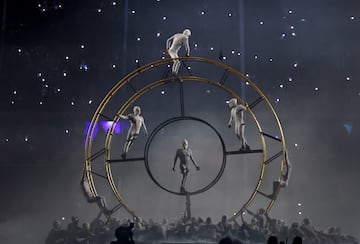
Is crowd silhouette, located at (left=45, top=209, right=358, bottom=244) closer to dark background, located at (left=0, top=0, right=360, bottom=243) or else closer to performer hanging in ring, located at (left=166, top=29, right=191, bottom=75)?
performer hanging in ring, located at (left=166, top=29, right=191, bottom=75)

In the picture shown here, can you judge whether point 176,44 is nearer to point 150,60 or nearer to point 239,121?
point 239,121

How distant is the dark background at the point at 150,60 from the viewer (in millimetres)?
10000

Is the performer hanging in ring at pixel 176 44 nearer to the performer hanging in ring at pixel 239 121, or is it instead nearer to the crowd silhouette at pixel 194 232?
the performer hanging in ring at pixel 239 121

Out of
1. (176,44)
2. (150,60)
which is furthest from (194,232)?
(150,60)

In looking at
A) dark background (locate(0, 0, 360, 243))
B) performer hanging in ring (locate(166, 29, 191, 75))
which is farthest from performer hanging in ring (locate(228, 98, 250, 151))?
dark background (locate(0, 0, 360, 243))

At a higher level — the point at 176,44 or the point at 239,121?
the point at 176,44

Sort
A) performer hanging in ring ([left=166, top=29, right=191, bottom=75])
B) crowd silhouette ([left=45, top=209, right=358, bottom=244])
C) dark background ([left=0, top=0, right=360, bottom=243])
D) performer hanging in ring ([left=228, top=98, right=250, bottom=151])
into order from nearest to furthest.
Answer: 1. crowd silhouette ([left=45, top=209, right=358, bottom=244])
2. performer hanging in ring ([left=228, top=98, right=250, bottom=151])
3. performer hanging in ring ([left=166, top=29, right=191, bottom=75])
4. dark background ([left=0, top=0, right=360, bottom=243])

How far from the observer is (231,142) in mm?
10219

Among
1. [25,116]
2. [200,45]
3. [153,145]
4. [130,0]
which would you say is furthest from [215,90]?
[25,116]

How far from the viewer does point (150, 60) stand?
10.2 meters

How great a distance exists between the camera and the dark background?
1000cm

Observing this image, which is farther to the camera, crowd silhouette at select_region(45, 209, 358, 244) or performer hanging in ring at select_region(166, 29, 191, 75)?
Answer: performer hanging in ring at select_region(166, 29, 191, 75)

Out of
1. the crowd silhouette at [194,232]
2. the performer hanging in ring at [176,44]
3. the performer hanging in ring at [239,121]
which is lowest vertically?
the crowd silhouette at [194,232]

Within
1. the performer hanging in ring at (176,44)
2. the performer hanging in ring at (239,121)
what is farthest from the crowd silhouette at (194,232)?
the performer hanging in ring at (176,44)
